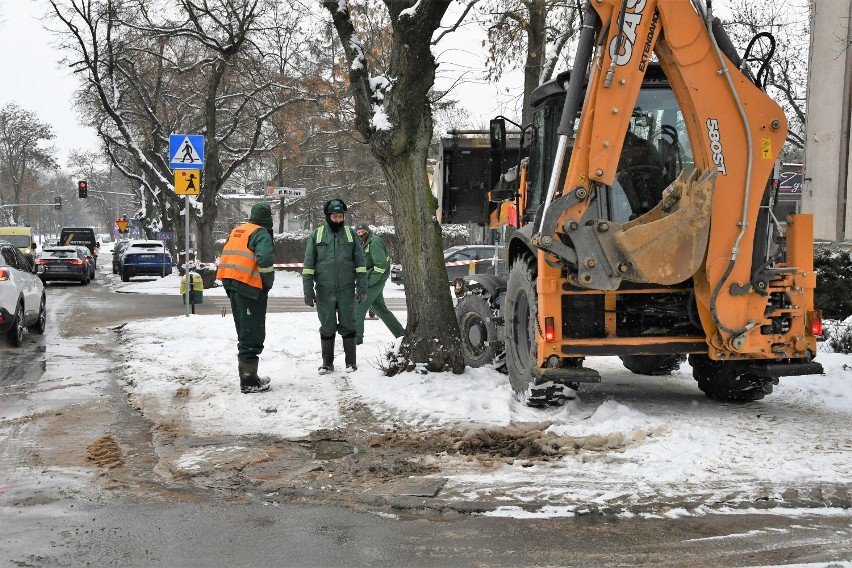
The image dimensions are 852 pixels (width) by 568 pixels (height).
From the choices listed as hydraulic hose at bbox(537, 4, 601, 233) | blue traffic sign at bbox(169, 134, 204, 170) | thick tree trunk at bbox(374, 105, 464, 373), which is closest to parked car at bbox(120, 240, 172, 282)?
blue traffic sign at bbox(169, 134, 204, 170)

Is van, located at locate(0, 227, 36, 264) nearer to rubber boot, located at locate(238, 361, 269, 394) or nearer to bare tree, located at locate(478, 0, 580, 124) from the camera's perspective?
bare tree, located at locate(478, 0, 580, 124)

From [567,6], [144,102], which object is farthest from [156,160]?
[567,6]

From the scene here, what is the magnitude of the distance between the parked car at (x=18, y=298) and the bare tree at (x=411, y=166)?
674 centimetres

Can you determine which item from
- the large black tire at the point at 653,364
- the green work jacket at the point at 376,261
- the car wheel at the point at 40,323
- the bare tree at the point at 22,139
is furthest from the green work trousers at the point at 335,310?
the bare tree at the point at 22,139

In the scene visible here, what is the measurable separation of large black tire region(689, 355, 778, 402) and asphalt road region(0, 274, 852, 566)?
11.0 ft

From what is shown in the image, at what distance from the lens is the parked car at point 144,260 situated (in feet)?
122

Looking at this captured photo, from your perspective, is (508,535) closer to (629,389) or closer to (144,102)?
(629,389)

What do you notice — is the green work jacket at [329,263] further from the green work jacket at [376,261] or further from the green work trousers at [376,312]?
the green work jacket at [376,261]

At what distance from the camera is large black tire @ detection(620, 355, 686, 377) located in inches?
399

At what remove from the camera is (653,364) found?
34.0 ft

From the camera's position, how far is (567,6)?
1738cm

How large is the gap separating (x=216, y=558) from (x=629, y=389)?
5.91 meters

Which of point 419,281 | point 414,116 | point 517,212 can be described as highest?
point 414,116

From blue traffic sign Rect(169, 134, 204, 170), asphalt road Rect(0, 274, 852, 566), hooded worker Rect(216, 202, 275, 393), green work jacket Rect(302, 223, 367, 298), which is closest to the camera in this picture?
asphalt road Rect(0, 274, 852, 566)
